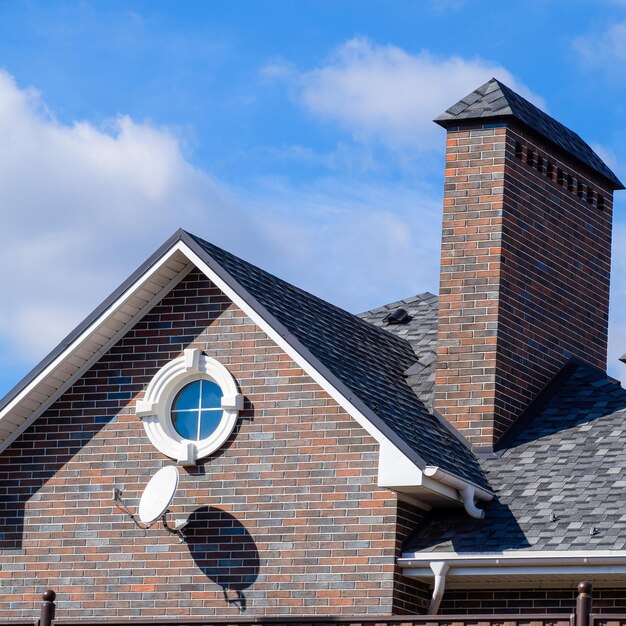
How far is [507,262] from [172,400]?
13.6 ft

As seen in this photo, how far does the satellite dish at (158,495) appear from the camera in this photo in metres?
16.2

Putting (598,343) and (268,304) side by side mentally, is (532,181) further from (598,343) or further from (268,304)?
(268,304)

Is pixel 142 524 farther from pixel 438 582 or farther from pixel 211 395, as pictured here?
pixel 438 582

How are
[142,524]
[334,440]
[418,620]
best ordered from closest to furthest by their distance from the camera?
[418,620]
[334,440]
[142,524]

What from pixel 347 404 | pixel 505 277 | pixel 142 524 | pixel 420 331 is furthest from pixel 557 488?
pixel 420 331

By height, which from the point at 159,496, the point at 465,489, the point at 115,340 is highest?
Answer: the point at 115,340

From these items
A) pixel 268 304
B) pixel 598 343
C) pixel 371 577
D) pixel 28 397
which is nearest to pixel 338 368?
pixel 268 304

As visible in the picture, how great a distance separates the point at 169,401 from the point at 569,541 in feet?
14.6

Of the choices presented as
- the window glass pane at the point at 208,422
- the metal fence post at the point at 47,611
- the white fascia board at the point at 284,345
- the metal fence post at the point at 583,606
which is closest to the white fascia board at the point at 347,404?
the white fascia board at the point at 284,345

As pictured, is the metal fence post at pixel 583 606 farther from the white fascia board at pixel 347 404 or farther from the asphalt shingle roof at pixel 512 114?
the asphalt shingle roof at pixel 512 114

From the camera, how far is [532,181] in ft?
64.0

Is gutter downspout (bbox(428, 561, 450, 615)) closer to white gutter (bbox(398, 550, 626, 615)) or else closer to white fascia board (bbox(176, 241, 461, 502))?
white gutter (bbox(398, 550, 626, 615))

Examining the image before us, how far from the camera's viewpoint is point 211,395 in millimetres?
17344

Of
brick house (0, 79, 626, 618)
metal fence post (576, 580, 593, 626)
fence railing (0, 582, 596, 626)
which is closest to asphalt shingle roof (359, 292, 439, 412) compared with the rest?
brick house (0, 79, 626, 618)
